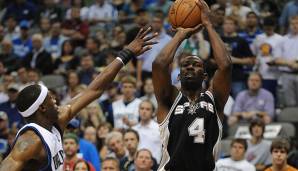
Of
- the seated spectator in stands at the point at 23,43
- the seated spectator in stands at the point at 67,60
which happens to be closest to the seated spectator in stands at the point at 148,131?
the seated spectator in stands at the point at 67,60

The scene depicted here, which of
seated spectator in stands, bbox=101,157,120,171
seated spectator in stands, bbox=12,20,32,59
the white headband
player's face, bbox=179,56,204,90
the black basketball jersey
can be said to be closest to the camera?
the white headband

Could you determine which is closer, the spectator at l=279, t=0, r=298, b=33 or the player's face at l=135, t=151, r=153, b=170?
the player's face at l=135, t=151, r=153, b=170

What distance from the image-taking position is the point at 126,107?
14.9 meters

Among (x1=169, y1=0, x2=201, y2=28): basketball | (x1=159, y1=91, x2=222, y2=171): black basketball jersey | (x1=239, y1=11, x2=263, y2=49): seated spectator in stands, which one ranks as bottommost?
(x1=239, y1=11, x2=263, y2=49): seated spectator in stands

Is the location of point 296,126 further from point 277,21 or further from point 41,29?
point 41,29

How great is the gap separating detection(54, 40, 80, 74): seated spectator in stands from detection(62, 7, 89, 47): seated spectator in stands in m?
0.36

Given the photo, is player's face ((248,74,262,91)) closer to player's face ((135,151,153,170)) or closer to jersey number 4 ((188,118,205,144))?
player's face ((135,151,153,170))

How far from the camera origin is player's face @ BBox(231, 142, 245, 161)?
12.4m

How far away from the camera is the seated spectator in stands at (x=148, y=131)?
13.7 m

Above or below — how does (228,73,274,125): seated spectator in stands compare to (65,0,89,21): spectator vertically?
above

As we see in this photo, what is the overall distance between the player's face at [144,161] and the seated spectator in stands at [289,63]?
4.38m

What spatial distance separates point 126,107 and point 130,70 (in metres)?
2.02

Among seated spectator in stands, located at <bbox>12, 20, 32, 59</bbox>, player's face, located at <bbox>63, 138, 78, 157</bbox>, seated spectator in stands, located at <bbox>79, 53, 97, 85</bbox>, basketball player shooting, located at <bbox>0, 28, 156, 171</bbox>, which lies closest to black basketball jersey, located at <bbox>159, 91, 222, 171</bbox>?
basketball player shooting, located at <bbox>0, 28, 156, 171</bbox>

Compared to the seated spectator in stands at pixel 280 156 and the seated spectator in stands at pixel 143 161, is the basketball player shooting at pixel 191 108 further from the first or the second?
the seated spectator in stands at pixel 143 161
